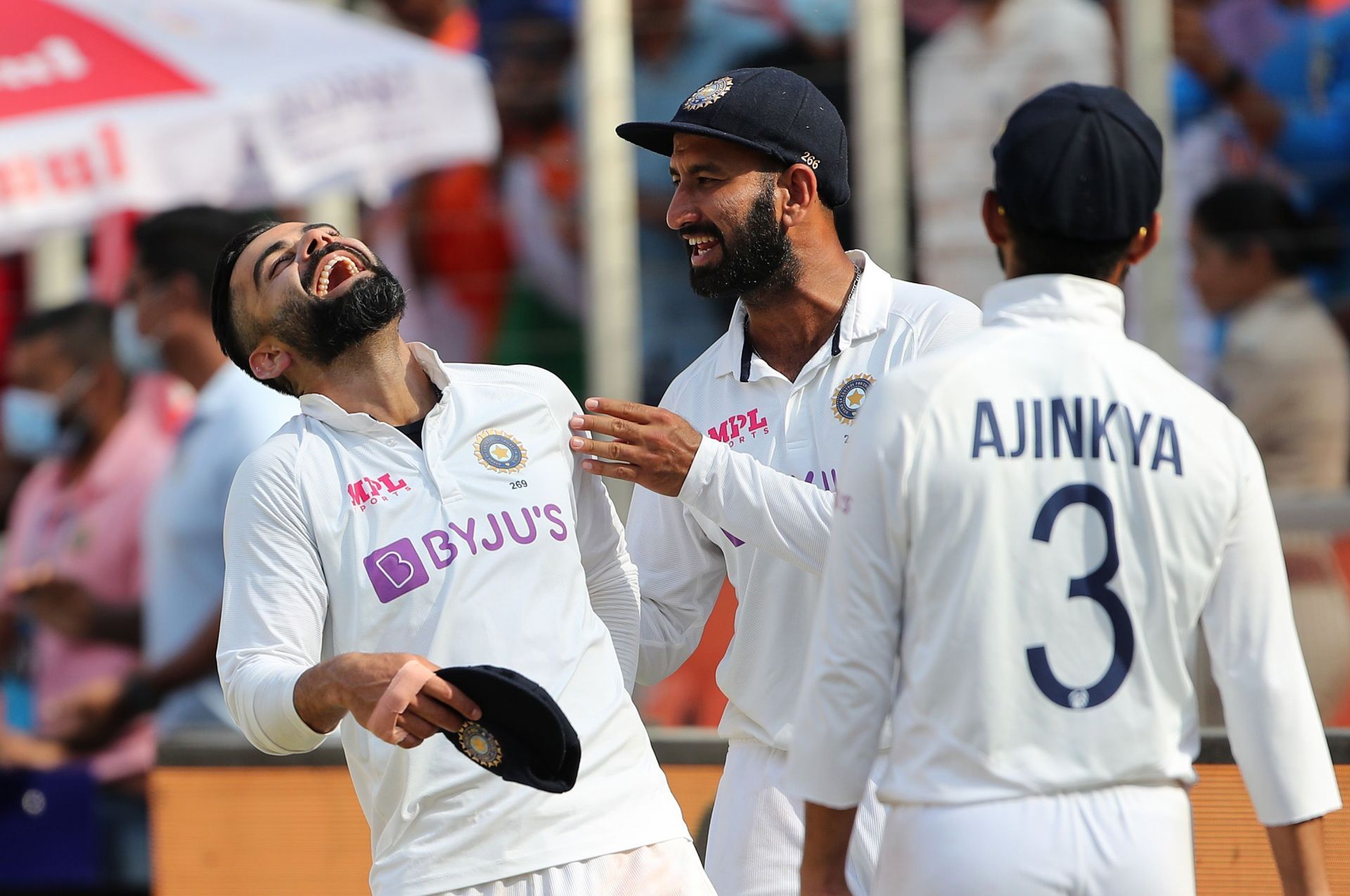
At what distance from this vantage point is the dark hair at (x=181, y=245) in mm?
6656

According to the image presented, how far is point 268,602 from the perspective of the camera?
9.40 ft

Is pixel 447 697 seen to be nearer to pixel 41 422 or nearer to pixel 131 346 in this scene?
pixel 131 346

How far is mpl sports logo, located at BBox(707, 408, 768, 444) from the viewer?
3.42 m

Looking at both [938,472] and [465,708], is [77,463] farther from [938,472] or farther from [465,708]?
[938,472]

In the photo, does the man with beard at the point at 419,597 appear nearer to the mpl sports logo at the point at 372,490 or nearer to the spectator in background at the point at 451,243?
the mpl sports logo at the point at 372,490

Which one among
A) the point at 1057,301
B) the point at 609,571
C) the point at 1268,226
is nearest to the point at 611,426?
the point at 609,571

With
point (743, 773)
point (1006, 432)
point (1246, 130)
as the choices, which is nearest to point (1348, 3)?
point (1246, 130)

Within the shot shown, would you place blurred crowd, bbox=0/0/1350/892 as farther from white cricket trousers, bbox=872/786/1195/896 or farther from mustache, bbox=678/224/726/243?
white cricket trousers, bbox=872/786/1195/896

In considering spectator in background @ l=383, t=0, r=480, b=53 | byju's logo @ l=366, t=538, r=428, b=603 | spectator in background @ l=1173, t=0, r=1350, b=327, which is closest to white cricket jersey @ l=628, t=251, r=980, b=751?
byju's logo @ l=366, t=538, r=428, b=603

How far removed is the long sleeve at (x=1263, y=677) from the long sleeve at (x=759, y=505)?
0.86 meters

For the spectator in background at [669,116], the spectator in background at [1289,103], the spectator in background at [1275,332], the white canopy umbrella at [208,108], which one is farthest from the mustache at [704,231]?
the spectator in background at [669,116]

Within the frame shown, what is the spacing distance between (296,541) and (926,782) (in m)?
1.17

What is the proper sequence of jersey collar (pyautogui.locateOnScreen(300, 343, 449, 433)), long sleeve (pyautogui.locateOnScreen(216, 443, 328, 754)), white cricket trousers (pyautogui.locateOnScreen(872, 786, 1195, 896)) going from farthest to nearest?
jersey collar (pyautogui.locateOnScreen(300, 343, 449, 433))
long sleeve (pyautogui.locateOnScreen(216, 443, 328, 754))
white cricket trousers (pyautogui.locateOnScreen(872, 786, 1195, 896))

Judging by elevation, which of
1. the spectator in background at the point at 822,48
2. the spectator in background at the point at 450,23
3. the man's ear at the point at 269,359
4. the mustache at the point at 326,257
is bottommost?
the man's ear at the point at 269,359
